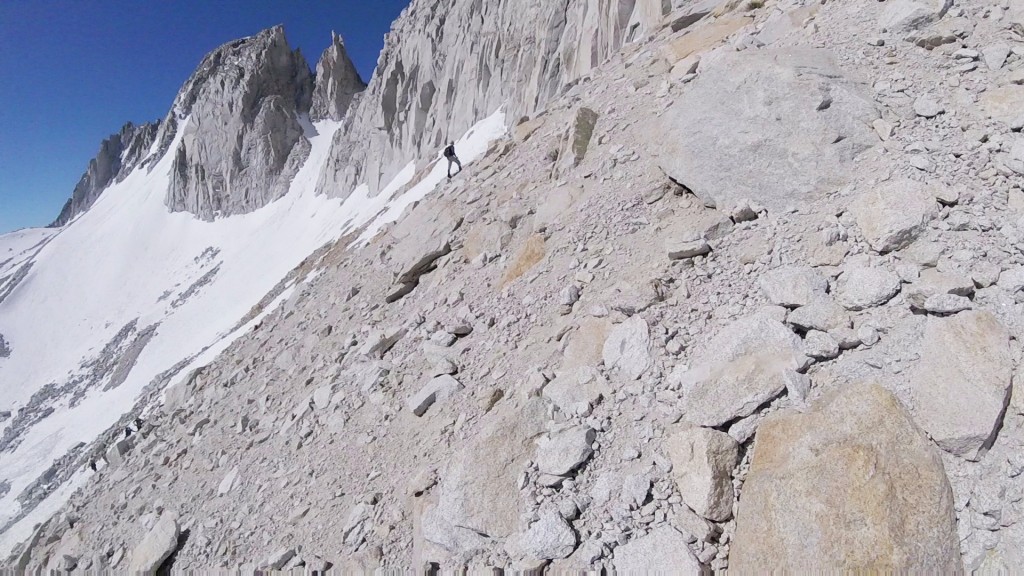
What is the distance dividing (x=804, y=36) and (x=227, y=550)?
39.8 ft

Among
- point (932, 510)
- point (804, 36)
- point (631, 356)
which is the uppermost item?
point (804, 36)

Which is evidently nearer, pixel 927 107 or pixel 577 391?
pixel 577 391

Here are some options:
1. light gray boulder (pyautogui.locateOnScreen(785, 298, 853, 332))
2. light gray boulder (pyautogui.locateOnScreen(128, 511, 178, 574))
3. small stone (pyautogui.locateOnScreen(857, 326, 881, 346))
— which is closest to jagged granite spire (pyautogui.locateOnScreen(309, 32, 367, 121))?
light gray boulder (pyautogui.locateOnScreen(128, 511, 178, 574))

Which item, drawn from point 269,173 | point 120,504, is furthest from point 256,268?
point 120,504

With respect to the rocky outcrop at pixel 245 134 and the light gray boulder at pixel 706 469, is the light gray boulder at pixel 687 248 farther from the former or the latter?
the rocky outcrop at pixel 245 134

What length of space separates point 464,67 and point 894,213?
1606 inches

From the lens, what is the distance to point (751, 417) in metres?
3.93

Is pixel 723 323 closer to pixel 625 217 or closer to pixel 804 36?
pixel 625 217

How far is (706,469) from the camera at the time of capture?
12.1 ft

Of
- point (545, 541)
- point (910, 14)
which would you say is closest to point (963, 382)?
point (545, 541)

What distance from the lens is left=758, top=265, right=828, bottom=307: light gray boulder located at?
446 centimetres

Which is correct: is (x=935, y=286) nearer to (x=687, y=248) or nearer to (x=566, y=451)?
(x=687, y=248)

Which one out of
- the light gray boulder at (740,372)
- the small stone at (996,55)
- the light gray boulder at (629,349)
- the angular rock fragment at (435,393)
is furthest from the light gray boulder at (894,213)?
the angular rock fragment at (435,393)

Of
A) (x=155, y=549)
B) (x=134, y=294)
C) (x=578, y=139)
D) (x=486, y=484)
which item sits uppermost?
(x=134, y=294)
